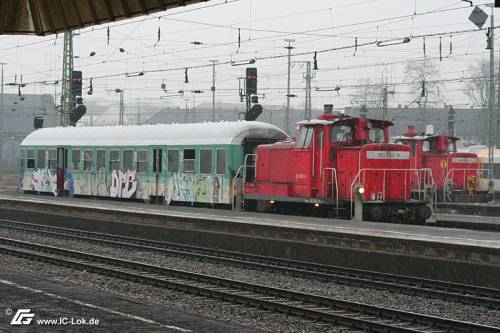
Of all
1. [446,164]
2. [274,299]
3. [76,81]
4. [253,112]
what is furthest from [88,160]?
[274,299]

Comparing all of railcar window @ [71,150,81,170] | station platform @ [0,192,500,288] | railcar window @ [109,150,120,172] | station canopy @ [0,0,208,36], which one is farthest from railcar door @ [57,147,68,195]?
station canopy @ [0,0,208,36]

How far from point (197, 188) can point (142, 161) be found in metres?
Result: 4.05

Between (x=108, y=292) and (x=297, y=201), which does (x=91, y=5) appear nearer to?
(x=108, y=292)

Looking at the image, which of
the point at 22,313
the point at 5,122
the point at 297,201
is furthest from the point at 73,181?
the point at 5,122

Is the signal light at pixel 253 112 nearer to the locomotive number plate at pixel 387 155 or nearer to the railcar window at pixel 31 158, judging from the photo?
the railcar window at pixel 31 158

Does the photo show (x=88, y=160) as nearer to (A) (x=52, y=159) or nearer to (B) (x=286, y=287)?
(A) (x=52, y=159)

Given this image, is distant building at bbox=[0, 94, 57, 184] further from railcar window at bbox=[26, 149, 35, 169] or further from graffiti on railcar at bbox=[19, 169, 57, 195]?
railcar window at bbox=[26, 149, 35, 169]

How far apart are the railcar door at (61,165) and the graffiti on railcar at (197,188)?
8246mm

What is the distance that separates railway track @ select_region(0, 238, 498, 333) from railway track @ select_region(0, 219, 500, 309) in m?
2.14

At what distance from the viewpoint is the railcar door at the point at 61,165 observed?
3684 cm

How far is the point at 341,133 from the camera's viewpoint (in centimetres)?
2338

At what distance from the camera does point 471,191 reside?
41125 millimetres

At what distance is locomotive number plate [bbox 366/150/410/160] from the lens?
22672 mm

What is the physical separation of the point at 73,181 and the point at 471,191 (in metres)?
20.3
